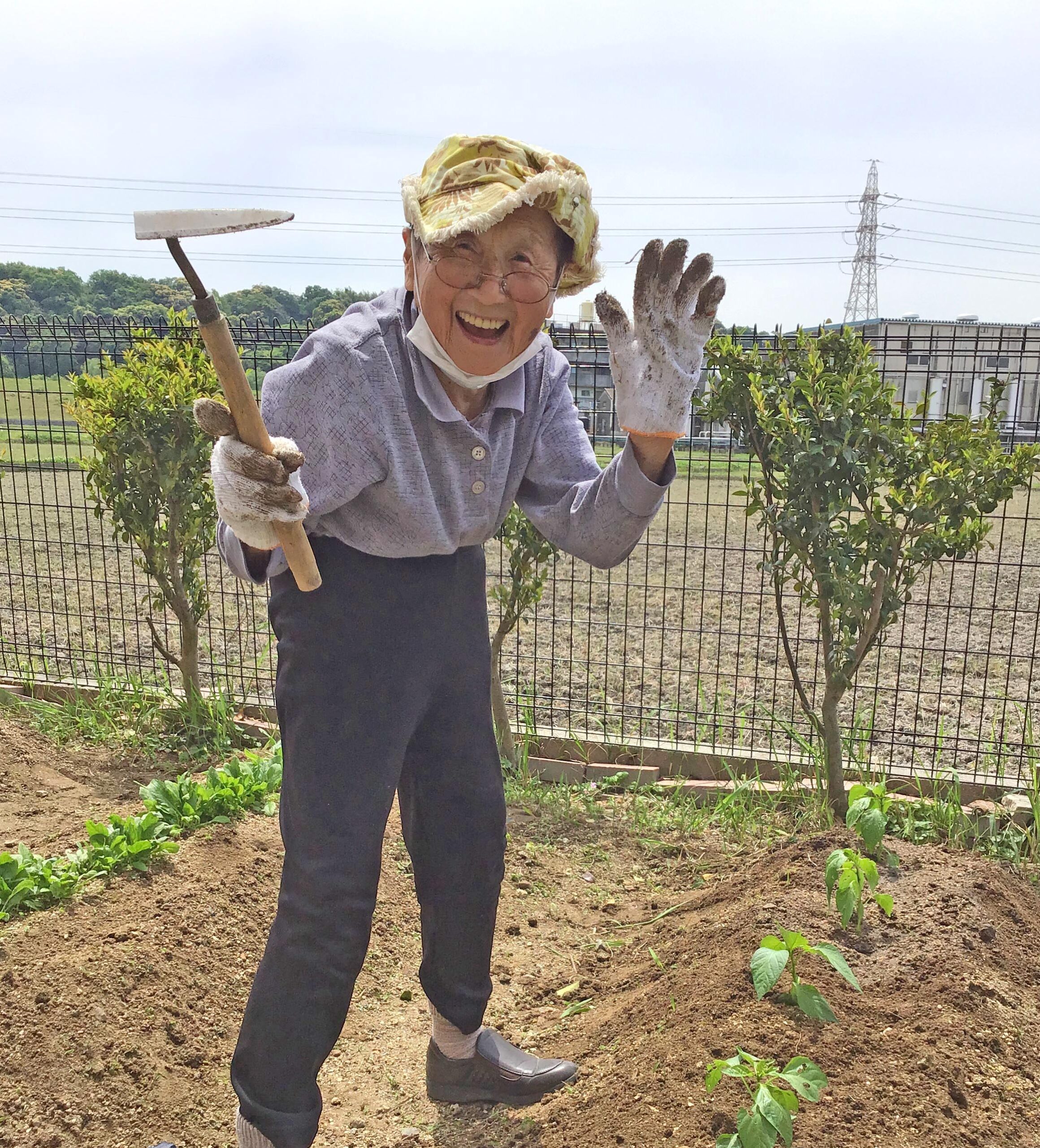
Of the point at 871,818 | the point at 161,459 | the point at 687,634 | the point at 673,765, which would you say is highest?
the point at 161,459

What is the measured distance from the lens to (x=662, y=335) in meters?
1.81

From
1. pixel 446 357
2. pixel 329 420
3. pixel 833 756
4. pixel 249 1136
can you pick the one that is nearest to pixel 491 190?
pixel 446 357

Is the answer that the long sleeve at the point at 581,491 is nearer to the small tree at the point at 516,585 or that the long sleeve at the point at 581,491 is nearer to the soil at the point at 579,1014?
the soil at the point at 579,1014

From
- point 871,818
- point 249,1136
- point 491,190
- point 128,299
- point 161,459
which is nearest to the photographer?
point 491,190

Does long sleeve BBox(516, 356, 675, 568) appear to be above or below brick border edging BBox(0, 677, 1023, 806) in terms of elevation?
above

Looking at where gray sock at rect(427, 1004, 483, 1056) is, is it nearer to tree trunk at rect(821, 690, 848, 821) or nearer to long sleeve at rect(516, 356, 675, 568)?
long sleeve at rect(516, 356, 675, 568)

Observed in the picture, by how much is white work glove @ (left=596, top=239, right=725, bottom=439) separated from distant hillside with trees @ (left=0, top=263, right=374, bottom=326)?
23.1 inches

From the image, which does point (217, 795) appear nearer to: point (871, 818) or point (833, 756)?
point (871, 818)

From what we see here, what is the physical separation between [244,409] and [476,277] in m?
0.49

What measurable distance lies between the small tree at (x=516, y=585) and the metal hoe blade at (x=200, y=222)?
2429mm

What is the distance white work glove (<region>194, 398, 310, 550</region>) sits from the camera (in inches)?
62.7

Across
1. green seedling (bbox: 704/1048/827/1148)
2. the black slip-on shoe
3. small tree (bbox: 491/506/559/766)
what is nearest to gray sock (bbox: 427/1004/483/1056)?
the black slip-on shoe

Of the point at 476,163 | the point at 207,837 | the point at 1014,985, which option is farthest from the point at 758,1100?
the point at 207,837

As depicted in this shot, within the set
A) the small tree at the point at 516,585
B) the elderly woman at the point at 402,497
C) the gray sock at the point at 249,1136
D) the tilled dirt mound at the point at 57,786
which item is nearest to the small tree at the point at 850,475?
the small tree at the point at 516,585
